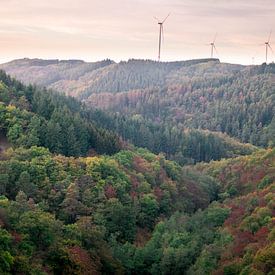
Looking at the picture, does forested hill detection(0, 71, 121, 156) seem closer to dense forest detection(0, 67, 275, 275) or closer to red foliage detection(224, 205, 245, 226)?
dense forest detection(0, 67, 275, 275)

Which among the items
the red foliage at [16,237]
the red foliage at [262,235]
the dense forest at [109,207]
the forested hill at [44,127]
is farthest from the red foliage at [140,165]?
the red foliage at [16,237]

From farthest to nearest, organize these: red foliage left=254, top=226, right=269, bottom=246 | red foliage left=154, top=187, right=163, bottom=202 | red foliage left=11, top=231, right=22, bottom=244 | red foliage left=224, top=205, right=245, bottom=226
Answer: red foliage left=154, top=187, right=163, bottom=202 < red foliage left=224, top=205, right=245, bottom=226 < red foliage left=254, top=226, right=269, bottom=246 < red foliage left=11, top=231, right=22, bottom=244

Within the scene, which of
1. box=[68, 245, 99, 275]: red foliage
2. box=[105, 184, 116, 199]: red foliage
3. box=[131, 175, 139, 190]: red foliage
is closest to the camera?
box=[68, 245, 99, 275]: red foliage

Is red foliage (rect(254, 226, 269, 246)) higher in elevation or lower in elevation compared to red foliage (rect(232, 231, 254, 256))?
higher

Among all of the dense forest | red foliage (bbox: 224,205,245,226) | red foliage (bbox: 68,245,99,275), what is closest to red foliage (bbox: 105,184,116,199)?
the dense forest

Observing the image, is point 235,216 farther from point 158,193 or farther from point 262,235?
point 158,193

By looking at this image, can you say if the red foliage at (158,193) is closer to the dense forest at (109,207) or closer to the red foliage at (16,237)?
the dense forest at (109,207)

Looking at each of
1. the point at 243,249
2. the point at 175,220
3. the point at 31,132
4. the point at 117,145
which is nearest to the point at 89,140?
the point at 117,145

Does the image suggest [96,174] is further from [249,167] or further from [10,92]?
[249,167]
